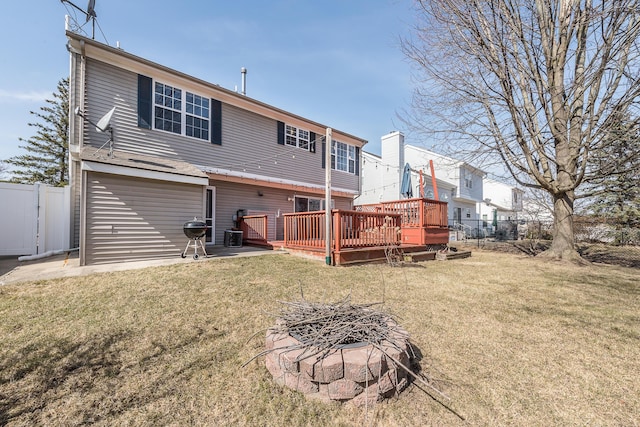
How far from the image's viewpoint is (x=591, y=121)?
7.00 metres

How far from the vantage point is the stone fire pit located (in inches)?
80.1

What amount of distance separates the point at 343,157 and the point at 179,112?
25.4ft

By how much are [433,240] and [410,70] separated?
5467 millimetres

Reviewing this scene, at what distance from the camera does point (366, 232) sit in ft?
23.9

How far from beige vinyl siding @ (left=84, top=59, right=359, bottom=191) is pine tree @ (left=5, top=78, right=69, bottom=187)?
17.7 meters

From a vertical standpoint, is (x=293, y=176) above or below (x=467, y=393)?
above

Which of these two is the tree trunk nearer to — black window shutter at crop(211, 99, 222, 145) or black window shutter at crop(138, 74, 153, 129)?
black window shutter at crop(211, 99, 222, 145)

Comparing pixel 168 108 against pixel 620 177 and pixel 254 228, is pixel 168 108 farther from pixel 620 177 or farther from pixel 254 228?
pixel 620 177

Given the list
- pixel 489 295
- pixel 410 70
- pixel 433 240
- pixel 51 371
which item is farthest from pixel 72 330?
pixel 410 70

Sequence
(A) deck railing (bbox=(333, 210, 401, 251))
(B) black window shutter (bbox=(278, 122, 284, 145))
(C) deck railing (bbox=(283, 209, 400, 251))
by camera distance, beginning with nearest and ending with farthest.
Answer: (A) deck railing (bbox=(333, 210, 401, 251)), (C) deck railing (bbox=(283, 209, 400, 251)), (B) black window shutter (bbox=(278, 122, 284, 145))

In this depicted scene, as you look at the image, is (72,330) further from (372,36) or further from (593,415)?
(372,36)

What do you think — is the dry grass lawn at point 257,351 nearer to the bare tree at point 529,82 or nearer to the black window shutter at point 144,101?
the bare tree at point 529,82

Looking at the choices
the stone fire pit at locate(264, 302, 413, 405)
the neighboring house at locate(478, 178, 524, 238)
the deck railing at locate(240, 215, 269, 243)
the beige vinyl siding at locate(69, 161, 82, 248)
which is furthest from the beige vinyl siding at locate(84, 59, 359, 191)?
the neighboring house at locate(478, 178, 524, 238)

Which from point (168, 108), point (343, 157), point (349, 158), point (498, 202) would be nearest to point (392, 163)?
point (349, 158)
